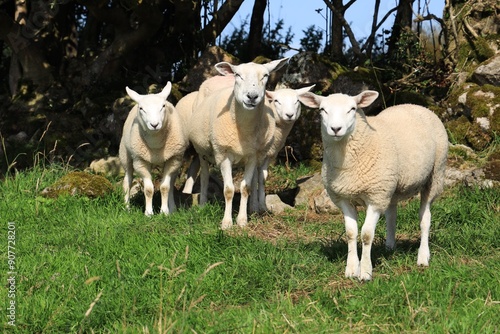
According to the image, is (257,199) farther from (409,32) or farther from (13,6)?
(13,6)

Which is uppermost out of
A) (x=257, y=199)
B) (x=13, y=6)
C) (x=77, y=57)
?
(x=13, y=6)

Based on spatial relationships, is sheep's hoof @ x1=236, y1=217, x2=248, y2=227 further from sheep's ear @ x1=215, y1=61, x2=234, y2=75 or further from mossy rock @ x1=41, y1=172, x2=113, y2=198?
mossy rock @ x1=41, y1=172, x2=113, y2=198

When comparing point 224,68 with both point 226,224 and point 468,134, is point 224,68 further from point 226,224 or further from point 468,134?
point 468,134

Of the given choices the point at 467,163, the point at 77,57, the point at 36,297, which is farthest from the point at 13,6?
the point at 36,297

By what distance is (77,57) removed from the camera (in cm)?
1366

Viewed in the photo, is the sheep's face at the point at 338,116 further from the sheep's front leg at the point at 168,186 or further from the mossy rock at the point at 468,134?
the mossy rock at the point at 468,134

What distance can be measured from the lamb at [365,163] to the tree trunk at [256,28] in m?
7.26

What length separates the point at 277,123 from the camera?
358 inches

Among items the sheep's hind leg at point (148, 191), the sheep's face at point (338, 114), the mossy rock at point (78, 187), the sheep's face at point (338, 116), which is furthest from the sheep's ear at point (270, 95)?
the sheep's face at point (338, 116)

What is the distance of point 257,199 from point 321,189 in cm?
77

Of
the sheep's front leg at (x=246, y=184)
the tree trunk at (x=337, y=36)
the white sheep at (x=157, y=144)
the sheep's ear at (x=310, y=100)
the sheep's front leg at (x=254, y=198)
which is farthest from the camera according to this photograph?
the tree trunk at (x=337, y=36)

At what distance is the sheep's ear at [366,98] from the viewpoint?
6.03 metres

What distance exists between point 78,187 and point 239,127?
A: 2047mm

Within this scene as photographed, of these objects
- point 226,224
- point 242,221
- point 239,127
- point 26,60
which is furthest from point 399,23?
point 26,60
